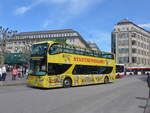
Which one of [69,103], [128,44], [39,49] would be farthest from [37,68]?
[128,44]

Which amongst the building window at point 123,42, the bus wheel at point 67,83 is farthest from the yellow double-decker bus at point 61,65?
the building window at point 123,42

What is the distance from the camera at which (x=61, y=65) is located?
639 inches

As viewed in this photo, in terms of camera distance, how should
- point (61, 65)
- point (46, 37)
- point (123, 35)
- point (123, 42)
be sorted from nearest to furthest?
point (61, 65) < point (123, 42) < point (123, 35) < point (46, 37)

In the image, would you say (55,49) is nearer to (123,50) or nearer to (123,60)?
(123,60)

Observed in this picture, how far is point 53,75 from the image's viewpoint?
51.0 ft

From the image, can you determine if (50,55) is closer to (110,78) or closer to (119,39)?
(110,78)

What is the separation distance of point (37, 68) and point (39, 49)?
155 cm

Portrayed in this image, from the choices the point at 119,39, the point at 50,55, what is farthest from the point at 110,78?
the point at 119,39

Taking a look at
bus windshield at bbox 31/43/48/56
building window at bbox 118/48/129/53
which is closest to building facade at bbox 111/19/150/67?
building window at bbox 118/48/129/53

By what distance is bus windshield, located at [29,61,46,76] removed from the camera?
15078 mm

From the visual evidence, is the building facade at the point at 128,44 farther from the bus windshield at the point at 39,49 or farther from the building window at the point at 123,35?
the bus windshield at the point at 39,49

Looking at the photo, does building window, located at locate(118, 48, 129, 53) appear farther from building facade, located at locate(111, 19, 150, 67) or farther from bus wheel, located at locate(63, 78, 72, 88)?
bus wheel, located at locate(63, 78, 72, 88)

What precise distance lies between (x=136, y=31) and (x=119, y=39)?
833 cm

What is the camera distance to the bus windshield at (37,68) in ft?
49.5
